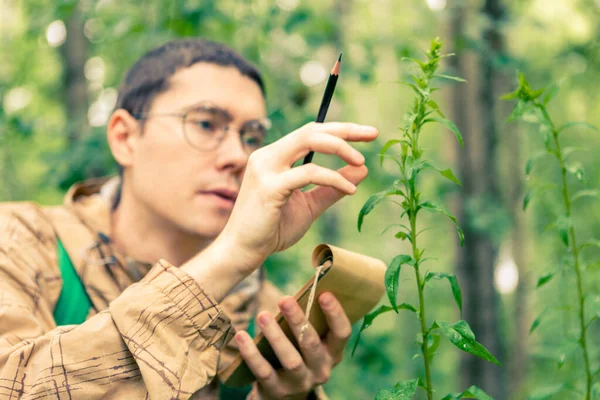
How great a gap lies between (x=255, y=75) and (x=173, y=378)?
1.64 metres

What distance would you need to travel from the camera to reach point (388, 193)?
4.61 feet

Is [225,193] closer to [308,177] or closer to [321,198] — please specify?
[321,198]

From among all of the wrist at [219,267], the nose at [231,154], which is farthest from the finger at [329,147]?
the nose at [231,154]

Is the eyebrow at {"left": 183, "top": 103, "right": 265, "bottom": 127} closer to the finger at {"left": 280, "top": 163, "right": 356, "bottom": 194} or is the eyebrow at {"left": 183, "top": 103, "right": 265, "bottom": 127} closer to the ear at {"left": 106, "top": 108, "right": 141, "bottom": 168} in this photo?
the ear at {"left": 106, "top": 108, "right": 141, "bottom": 168}

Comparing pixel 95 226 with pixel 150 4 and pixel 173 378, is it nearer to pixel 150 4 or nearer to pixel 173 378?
pixel 173 378

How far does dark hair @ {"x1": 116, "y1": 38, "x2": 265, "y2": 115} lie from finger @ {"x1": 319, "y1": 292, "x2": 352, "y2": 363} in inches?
47.5

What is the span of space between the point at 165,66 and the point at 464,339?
1.92m

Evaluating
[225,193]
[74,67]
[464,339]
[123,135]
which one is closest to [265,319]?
[225,193]

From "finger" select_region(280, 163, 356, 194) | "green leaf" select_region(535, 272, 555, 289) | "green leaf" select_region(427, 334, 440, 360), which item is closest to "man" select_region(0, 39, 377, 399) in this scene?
"finger" select_region(280, 163, 356, 194)

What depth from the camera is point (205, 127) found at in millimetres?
2506

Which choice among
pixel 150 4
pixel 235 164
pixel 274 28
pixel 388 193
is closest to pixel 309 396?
pixel 235 164

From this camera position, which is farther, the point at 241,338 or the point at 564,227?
the point at 241,338

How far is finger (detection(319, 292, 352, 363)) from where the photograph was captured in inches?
79.0

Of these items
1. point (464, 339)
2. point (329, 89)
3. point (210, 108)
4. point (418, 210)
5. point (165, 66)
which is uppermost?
point (165, 66)
